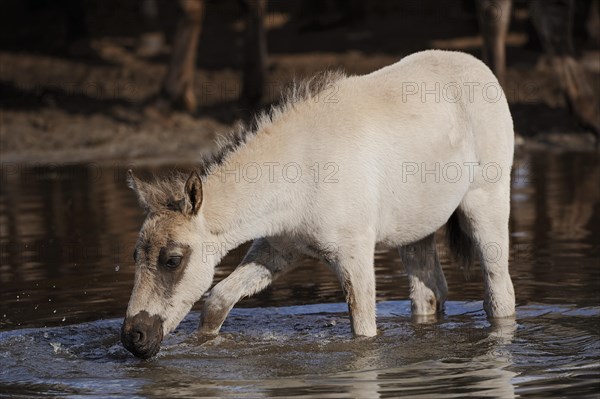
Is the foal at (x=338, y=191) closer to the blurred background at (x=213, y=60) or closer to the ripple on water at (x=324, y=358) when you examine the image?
the ripple on water at (x=324, y=358)

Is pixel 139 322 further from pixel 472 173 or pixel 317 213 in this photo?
pixel 472 173

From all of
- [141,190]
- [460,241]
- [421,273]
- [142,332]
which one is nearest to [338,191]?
[141,190]

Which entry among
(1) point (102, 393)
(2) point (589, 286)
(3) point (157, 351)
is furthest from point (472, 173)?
(1) point (102, 393)

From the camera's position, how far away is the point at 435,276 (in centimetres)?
871

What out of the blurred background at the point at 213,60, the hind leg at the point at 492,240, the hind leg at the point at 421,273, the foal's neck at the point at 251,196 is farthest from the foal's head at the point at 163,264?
the blurred background at the point at 213,60

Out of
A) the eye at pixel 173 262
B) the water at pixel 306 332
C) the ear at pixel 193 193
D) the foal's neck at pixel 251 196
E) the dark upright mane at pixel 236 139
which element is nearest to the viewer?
the water at pixel 306 332

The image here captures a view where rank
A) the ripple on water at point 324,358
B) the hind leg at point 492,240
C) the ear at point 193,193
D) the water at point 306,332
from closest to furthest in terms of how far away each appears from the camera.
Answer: the ripple on water at point 324,358 → the water at point 306,332 → the ear at point 193,193 → the hind leg at point 492,240

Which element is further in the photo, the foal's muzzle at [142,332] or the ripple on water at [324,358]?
the foal's muzzle at [142,332]

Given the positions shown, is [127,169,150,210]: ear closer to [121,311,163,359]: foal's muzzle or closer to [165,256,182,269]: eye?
[165,256,182,269]: eye

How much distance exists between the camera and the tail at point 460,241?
860 centimetres

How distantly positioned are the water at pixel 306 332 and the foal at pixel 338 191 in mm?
309

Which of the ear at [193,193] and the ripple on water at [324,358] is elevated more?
the ear at [193,193]

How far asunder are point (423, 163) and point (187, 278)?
1.68 m

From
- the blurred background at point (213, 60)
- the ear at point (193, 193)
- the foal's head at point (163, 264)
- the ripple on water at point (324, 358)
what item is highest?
the blurred background at point (213, 60)
